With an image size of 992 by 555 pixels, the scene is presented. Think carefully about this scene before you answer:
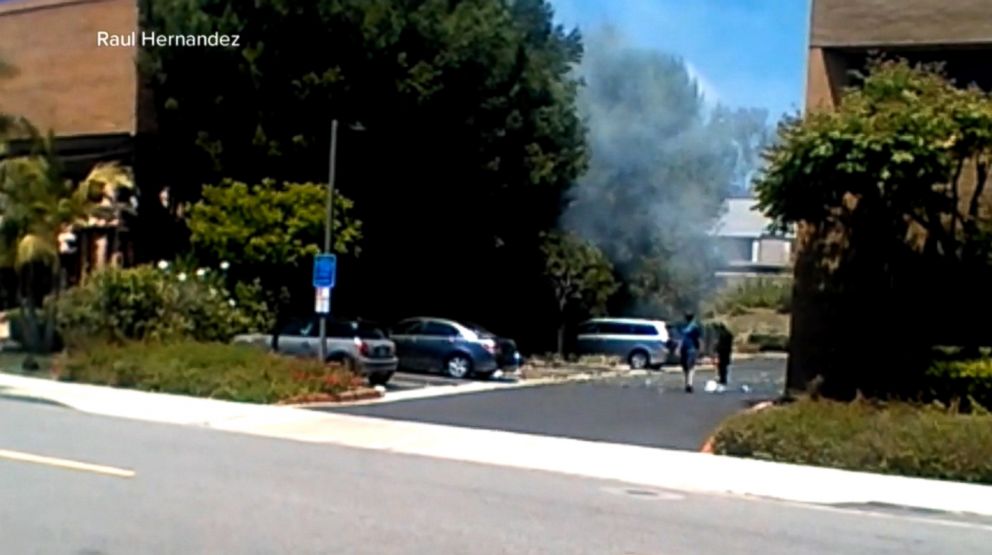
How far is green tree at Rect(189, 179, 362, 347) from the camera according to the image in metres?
33.8

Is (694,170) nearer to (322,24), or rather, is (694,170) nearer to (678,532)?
(322,24)

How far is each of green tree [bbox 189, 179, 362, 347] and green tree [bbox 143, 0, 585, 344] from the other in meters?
2.70

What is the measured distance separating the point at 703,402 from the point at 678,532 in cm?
1515

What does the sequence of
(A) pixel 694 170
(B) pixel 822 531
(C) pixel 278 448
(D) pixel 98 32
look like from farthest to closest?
1. (A) pixel 694 170
2. (D) pixel 98 32
3. (C) pixel 278 448
4. (B) pixel 822 531

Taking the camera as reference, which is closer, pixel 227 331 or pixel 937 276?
pixel 937 276

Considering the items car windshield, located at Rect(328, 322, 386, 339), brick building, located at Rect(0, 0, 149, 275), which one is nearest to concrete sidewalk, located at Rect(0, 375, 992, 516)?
car windshield, located at Rect(328, 322, 386, 339)

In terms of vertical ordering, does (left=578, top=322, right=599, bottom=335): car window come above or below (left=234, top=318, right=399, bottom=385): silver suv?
below

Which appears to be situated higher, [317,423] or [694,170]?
[694,170]

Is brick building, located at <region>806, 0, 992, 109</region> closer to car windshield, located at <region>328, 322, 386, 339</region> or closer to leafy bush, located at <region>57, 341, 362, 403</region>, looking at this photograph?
leafy bush, located at <region>57, 341, 362, 403</region>

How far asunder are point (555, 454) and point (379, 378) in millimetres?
12028

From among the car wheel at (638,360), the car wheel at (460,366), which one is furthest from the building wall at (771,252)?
the car wheel at (460,366)

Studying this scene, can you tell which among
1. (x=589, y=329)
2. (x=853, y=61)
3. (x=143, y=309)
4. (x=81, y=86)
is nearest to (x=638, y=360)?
(x=589, y=329)

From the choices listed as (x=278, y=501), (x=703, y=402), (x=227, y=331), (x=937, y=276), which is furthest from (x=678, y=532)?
(x=227, y=331)

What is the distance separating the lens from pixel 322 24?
37.2 metres
